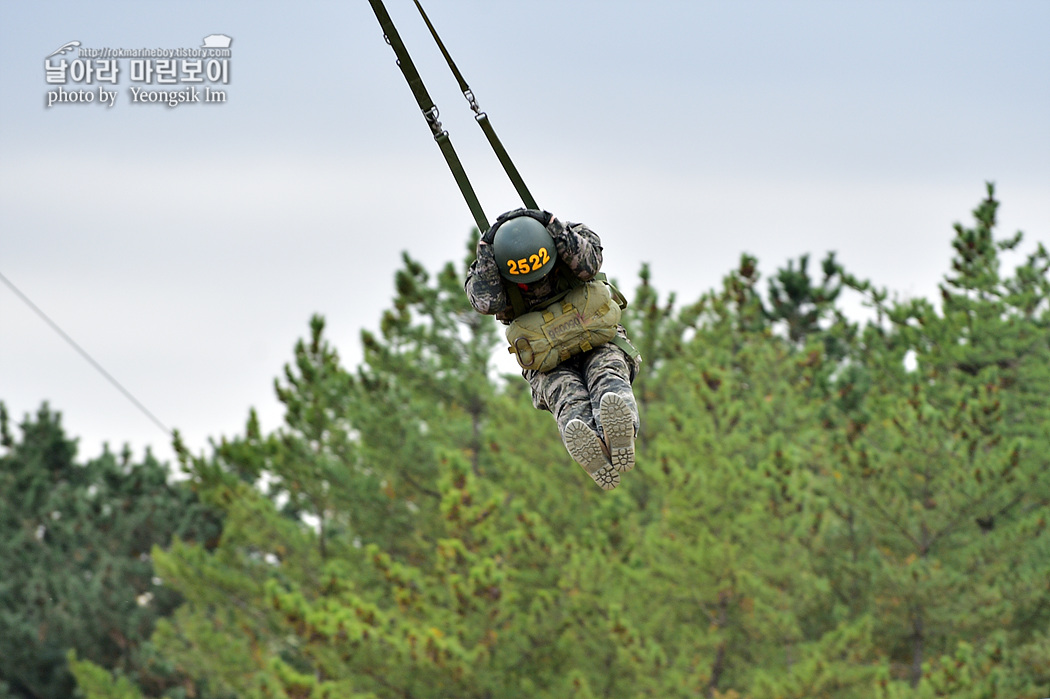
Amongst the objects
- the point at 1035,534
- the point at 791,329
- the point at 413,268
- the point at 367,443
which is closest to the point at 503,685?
the point at 367,443

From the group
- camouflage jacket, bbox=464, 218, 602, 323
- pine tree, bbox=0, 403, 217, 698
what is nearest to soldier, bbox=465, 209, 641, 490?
camouflage jacket, bbox=464, 218, 602, 323

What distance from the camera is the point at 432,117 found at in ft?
25.0

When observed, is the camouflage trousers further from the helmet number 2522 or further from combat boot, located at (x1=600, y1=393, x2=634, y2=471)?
the helmet number 2522

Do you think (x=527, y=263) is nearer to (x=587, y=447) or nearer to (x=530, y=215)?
(x=530, y=215)

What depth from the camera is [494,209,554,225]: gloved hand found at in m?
7.84

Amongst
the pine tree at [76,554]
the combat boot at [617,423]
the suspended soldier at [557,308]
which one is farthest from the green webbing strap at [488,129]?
the pine tree at [76,554]

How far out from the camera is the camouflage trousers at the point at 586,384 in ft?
26.6

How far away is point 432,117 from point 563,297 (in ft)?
4.14

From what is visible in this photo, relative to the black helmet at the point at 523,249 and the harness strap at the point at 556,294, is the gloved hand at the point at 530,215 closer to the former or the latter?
the black helmet at the point at 523,249

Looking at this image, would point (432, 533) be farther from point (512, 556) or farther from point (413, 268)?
point (413, 268)

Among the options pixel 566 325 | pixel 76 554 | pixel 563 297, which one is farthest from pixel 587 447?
pixel 76 554

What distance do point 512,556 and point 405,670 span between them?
221 centimetres

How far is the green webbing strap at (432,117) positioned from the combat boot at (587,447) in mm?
1137

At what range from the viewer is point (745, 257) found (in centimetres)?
2975
